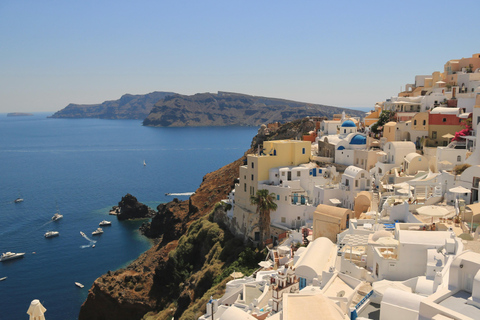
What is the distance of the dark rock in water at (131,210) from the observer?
77.6 m

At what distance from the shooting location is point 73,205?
8519 centimetres

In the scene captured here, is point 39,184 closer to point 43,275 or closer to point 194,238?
point 43,275

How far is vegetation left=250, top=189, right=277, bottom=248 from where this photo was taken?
121 feet

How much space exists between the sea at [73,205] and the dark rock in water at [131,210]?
1.90 metres

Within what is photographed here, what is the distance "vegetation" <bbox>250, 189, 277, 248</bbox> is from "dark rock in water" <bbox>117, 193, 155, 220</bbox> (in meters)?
45.5

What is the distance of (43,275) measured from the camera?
175 ft

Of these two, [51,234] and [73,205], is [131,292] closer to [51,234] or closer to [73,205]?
[51,234]

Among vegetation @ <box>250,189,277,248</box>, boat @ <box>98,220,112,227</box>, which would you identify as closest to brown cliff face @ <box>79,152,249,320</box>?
vegetation @ <box>250,189,277,248</box>

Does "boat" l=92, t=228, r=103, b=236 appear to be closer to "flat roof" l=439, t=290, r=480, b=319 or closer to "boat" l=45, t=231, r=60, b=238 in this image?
"boat" l=45, t=231, r=60, b=238

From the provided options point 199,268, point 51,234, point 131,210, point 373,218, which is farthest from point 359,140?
point 51,234

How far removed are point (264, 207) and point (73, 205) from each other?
2384 inches

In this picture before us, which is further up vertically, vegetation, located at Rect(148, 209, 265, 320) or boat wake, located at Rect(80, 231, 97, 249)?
vegetation, located at Rect(148, 209, 265, 320)

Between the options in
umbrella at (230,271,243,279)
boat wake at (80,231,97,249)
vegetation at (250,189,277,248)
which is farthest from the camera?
boat wake at (80,231,97,249)

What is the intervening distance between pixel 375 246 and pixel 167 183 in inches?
3578
